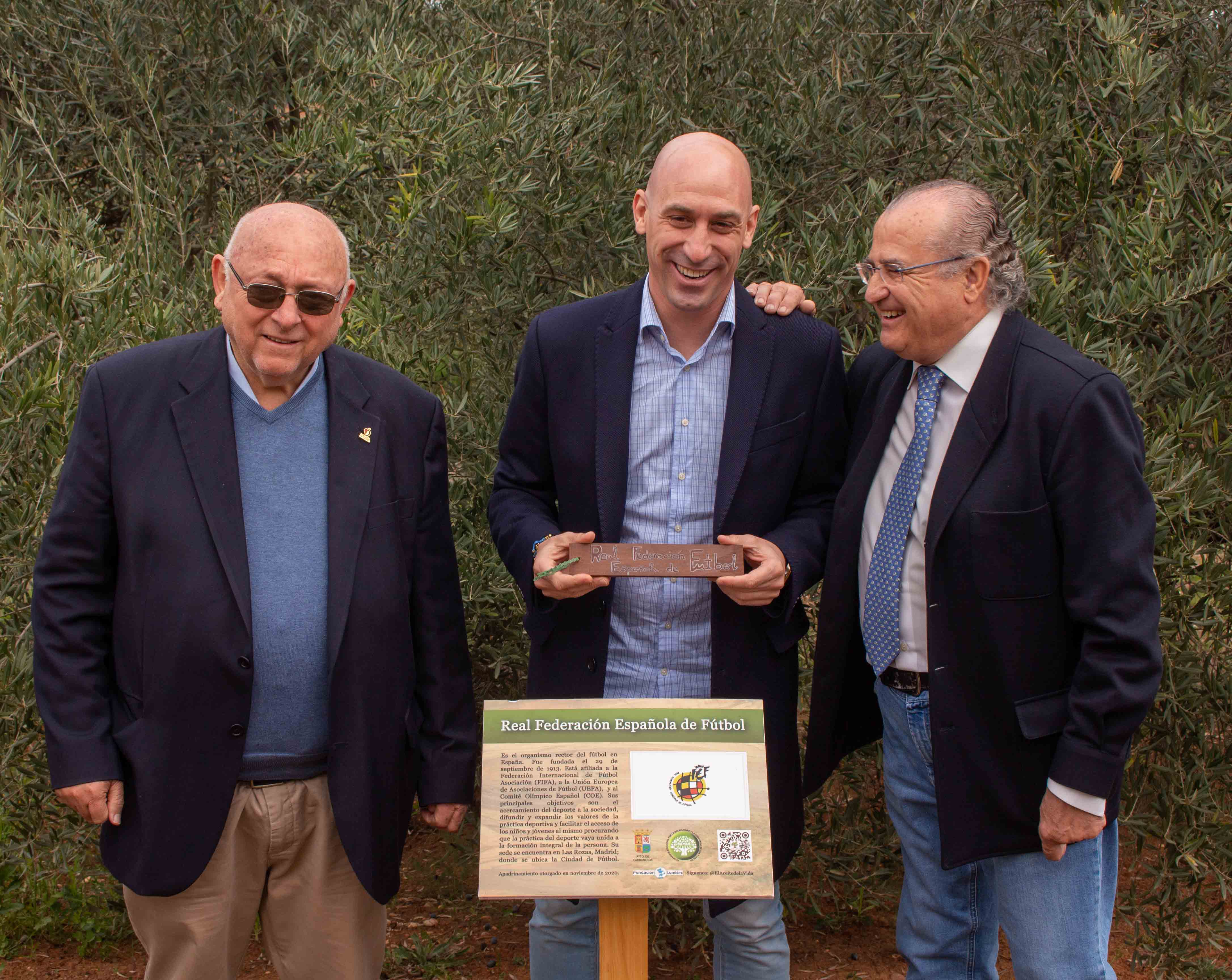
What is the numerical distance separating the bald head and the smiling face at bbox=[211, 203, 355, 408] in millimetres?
952

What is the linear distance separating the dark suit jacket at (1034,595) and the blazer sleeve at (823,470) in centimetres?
47

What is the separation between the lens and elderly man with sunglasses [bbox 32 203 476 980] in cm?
292

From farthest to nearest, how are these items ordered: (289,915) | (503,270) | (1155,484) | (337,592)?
1. (503,270)
2. (1155,484)
3. (289,915)
4. (337,592)

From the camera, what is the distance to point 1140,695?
2.77 meters

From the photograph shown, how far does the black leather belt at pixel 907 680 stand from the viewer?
3121 millimetres

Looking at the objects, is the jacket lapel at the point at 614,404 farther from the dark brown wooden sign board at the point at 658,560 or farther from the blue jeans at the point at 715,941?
the blue jeans at the point at 715,941

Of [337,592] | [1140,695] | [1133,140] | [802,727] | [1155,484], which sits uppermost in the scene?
[1133,140]

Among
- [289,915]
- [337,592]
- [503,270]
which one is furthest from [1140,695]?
[503,270]

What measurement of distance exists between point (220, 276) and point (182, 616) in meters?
0.94

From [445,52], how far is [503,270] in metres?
1.47

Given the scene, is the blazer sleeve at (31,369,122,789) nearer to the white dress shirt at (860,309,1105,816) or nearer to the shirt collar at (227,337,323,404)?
the shirt collar at (227,337,323,404)

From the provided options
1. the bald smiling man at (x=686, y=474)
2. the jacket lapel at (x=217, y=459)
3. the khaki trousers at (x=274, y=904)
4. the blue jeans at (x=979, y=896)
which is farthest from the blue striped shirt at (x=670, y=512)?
the jacket lapel at (x=217, y=459)

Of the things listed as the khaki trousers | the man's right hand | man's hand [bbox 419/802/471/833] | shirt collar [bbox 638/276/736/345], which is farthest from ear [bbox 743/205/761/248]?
the khaki trousers

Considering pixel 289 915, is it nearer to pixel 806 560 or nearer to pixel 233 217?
pixel 806 560
